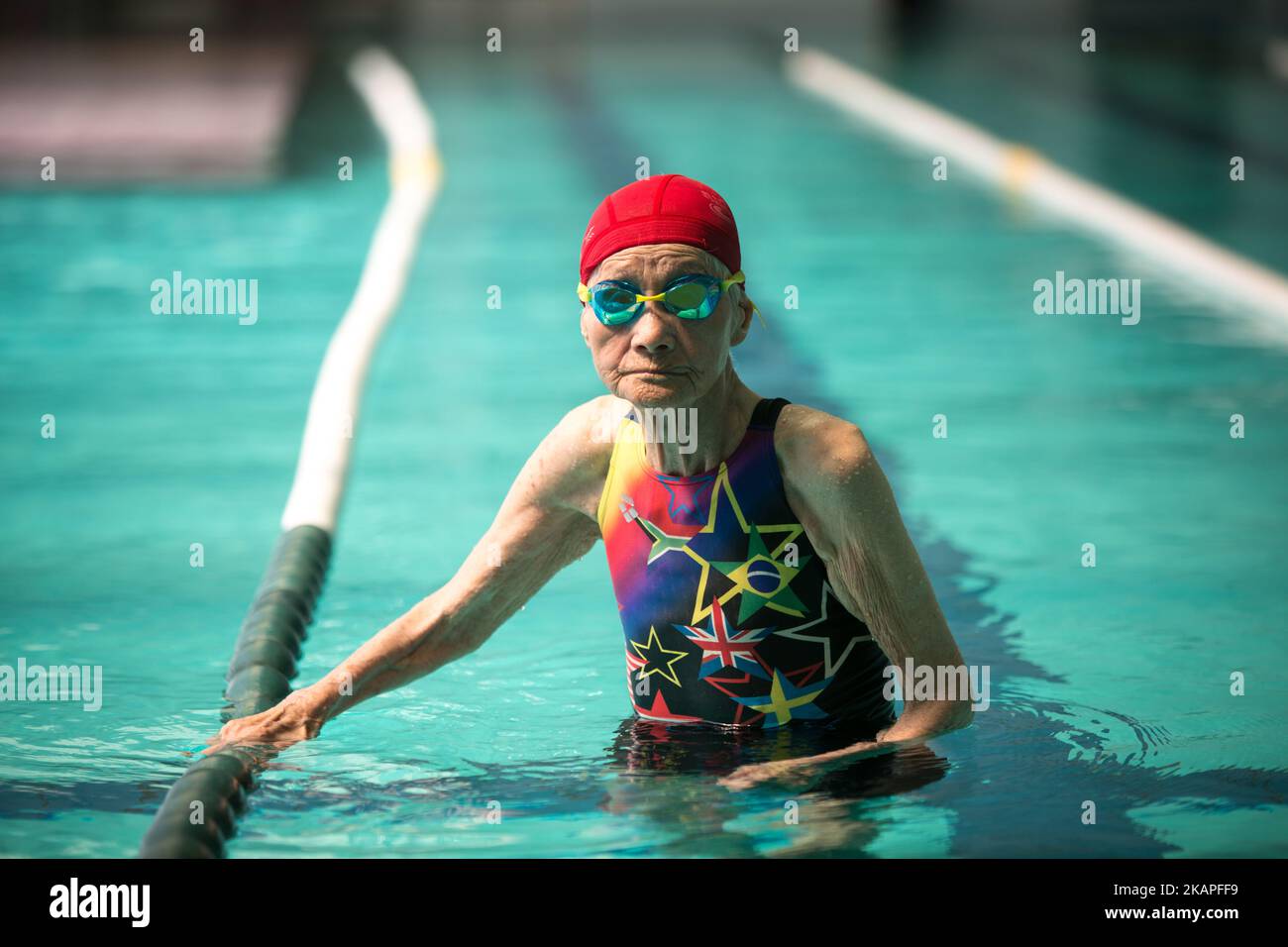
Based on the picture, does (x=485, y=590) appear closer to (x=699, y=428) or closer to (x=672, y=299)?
(x=699, y=428)

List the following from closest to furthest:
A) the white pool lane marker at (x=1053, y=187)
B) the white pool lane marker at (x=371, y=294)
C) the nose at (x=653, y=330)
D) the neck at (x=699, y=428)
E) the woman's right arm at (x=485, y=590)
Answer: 1. the nose at (x=653, y=330)
2. the neck at (x=699, y=428)
3. the woman's right arm at (x=485, y=590)
4. the white pool lane marker at (x=371, y=294)
5. the white pool lane marker at (x=1053, y=187)

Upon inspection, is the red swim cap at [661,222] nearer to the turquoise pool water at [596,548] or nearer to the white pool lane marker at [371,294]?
the turquoise pool water at [596,548]

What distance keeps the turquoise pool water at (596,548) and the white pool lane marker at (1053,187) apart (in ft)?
0.60

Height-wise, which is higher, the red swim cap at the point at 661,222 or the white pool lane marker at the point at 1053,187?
the white pool lane marker at the point at 1053,187

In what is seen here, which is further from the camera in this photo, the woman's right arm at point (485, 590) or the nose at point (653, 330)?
the woman's right arm at point (485, 590)

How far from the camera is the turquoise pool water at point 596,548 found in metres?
3.38

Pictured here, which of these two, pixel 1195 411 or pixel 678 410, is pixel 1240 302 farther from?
pixel 678 410

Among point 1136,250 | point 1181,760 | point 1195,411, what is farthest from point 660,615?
point 1136,250

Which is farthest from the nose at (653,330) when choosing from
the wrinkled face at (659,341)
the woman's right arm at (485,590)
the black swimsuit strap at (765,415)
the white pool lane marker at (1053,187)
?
the white pool lane marker at (1053,187)

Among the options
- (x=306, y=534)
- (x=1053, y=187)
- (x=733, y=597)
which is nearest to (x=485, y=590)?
(x=733, y=597)

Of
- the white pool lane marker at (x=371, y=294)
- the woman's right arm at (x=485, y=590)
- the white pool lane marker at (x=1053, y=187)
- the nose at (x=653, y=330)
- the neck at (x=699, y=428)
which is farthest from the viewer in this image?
the white pool lane marker at (x=1053, y=187)

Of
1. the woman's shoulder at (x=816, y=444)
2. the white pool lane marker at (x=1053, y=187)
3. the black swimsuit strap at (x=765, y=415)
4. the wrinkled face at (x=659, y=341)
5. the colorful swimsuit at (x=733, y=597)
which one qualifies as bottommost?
the colorful swimsuit at (x=733, y=597)

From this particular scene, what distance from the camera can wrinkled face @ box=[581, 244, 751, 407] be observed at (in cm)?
300
